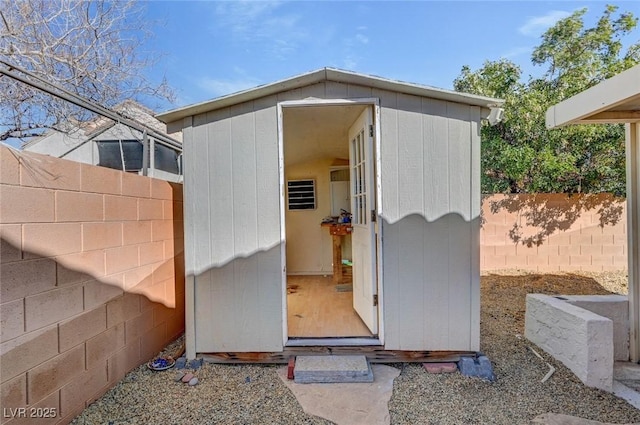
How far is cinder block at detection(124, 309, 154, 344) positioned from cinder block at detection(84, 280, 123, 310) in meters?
0.33

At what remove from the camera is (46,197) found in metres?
1.89

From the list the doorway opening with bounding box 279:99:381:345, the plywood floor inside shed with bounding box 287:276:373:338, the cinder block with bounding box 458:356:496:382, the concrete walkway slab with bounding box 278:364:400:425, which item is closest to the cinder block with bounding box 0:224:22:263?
the doorway opening with bounding box 279:99:381:345

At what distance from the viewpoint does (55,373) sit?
1.92 m

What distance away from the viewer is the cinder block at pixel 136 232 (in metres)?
2.61

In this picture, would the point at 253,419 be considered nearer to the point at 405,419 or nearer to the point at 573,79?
the point at 405,419

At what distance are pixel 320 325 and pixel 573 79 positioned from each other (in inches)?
230

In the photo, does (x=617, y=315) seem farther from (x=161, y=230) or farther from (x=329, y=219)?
(x=161, y=230)

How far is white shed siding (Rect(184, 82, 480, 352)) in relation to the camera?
2.72 meters

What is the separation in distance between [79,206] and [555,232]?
723 cm

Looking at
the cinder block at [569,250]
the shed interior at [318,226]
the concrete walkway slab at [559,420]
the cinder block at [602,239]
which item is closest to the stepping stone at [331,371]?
the shed interior at [318,226]

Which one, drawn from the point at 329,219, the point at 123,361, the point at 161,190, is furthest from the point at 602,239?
the point at 123,361

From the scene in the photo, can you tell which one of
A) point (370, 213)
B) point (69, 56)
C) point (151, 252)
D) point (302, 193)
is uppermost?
point (69, 56)

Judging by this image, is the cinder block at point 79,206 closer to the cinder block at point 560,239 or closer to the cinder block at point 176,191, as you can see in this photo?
the cinder block at point 176,191

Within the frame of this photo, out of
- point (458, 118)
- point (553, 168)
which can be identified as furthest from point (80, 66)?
point (553, 168)
